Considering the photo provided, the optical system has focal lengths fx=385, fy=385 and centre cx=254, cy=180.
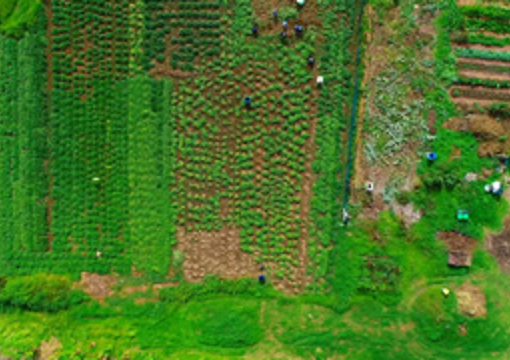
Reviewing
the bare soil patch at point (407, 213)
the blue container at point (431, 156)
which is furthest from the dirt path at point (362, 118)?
the blue container at point (431, 156)

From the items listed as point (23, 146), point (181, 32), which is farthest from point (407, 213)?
point (23, 146)

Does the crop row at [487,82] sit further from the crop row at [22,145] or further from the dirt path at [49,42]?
the crop row at [22,145]

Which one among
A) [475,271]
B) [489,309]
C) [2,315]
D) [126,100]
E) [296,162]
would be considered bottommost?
[2,315]

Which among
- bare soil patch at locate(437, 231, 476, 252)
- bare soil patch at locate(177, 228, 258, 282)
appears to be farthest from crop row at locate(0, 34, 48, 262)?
bare soil patch at locate(437, 231, 476, 252)

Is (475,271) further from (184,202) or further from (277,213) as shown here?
(184,202)

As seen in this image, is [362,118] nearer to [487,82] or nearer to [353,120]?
[353,120]

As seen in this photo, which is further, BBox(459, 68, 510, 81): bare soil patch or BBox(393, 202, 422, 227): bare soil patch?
BBox(459, 68, 510, 81): bare soil patch

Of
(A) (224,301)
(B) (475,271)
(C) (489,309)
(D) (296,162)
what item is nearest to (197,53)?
(D) (296,162)

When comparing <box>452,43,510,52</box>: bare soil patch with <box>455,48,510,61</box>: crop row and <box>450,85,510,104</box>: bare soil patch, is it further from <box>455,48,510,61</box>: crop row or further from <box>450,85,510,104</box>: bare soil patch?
<box>450,85,510,104</box>: bare soil patch
